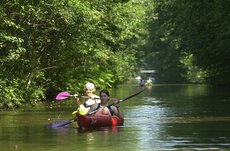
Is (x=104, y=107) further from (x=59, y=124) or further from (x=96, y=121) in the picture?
(x=59, y=124)

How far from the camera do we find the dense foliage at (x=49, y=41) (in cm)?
2344

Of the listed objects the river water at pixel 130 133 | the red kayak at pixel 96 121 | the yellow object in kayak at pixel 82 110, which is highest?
the yellow object in kayak at pixel 82 110

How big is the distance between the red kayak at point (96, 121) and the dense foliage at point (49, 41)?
5641 millimetres

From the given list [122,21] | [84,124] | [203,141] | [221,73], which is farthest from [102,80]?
[203,141]

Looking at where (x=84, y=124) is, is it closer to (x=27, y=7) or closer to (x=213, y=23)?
(x=27, y=7)

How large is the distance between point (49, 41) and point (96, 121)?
40.1 feet

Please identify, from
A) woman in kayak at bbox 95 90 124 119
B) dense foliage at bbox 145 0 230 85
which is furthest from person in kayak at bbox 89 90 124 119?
dense foliage at bbox 145 0 230 85

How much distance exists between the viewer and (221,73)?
181 ft

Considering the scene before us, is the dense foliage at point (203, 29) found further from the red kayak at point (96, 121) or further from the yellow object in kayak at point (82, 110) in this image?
the yellow object in kayak at point (82, 110)

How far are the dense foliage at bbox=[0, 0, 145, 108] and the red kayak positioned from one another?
5641mm

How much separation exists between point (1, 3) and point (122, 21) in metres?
14.8

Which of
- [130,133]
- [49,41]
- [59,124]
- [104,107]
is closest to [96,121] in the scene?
[104,107]

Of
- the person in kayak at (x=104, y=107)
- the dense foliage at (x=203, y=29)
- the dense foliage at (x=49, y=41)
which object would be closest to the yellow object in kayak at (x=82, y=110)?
the person in kayak at (x=104, y=107)

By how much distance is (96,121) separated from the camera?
17312 mm
